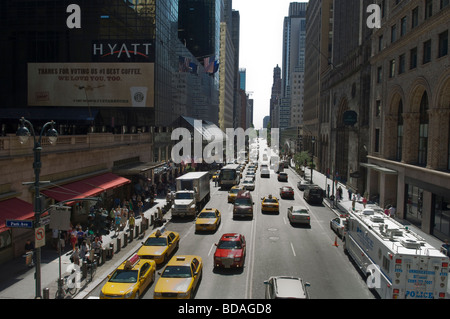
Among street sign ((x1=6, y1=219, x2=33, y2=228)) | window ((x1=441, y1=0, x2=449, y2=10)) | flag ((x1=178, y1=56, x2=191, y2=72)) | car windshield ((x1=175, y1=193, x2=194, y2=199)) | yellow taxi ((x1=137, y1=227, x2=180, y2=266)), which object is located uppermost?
flag ((x1=178, y1=56, x2=191, y2=72))

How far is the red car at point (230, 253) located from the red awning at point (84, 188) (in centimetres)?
1108

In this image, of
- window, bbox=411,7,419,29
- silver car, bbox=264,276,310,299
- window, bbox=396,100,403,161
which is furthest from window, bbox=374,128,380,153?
silver car, bbox=264,276,310,299

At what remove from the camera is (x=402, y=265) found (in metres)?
14.1

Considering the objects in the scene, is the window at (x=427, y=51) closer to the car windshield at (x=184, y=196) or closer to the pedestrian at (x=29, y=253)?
the car windshield at (x=184, y=196)

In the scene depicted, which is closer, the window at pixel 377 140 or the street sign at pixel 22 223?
the street sign at pixel 22 223

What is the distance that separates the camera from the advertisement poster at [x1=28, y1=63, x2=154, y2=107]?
175ft

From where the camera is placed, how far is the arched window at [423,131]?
3189 cm

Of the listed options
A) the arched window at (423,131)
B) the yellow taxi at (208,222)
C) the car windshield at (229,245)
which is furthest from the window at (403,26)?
the car windshield at (229,245)

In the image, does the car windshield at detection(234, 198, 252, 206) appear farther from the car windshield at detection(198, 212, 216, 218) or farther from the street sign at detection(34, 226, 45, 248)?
the street sign at detection(34, 226, 45, 248)

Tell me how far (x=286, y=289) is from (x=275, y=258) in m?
8.69

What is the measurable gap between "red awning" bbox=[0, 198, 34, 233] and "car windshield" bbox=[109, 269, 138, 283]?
6.71 meters

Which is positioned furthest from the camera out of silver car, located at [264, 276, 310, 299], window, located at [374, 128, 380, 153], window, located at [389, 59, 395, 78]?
window, located at [374, 128, 380, 153]

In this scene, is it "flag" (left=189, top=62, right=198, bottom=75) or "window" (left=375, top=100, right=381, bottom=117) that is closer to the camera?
"window" (left=375, top=100, right=381, bottom=117)

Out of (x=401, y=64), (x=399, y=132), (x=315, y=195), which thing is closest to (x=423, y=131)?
(x=399, y=132)
